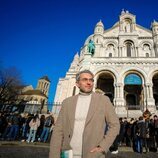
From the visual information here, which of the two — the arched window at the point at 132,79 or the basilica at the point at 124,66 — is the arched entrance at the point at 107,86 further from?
the arched window at the point at 132,79

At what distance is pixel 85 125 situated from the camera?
76.5 inches

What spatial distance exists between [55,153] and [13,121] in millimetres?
8799

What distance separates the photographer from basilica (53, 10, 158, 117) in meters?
19.3

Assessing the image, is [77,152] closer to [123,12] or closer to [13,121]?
[13,121]

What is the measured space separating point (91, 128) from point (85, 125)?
8 centimetres

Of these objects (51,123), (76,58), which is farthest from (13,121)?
(76,58)

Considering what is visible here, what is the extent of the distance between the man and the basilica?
1513 cm

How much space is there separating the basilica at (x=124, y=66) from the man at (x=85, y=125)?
15.1 meters

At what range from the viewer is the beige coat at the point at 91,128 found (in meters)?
1.86

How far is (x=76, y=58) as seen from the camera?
35.1 meters

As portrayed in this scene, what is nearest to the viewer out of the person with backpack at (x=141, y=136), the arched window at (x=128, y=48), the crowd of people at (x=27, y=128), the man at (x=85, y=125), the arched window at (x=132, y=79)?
the man at (x=85, y=125)

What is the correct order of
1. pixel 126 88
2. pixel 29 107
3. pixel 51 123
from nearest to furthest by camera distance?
pixel 51 123
pixel 29 107
pixel 126 88

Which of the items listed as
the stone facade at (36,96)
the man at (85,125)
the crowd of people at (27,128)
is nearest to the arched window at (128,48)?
the stone facade at (36,96)

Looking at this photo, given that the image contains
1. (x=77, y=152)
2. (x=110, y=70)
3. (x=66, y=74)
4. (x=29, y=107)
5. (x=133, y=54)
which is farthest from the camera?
(x=66, y=74)
